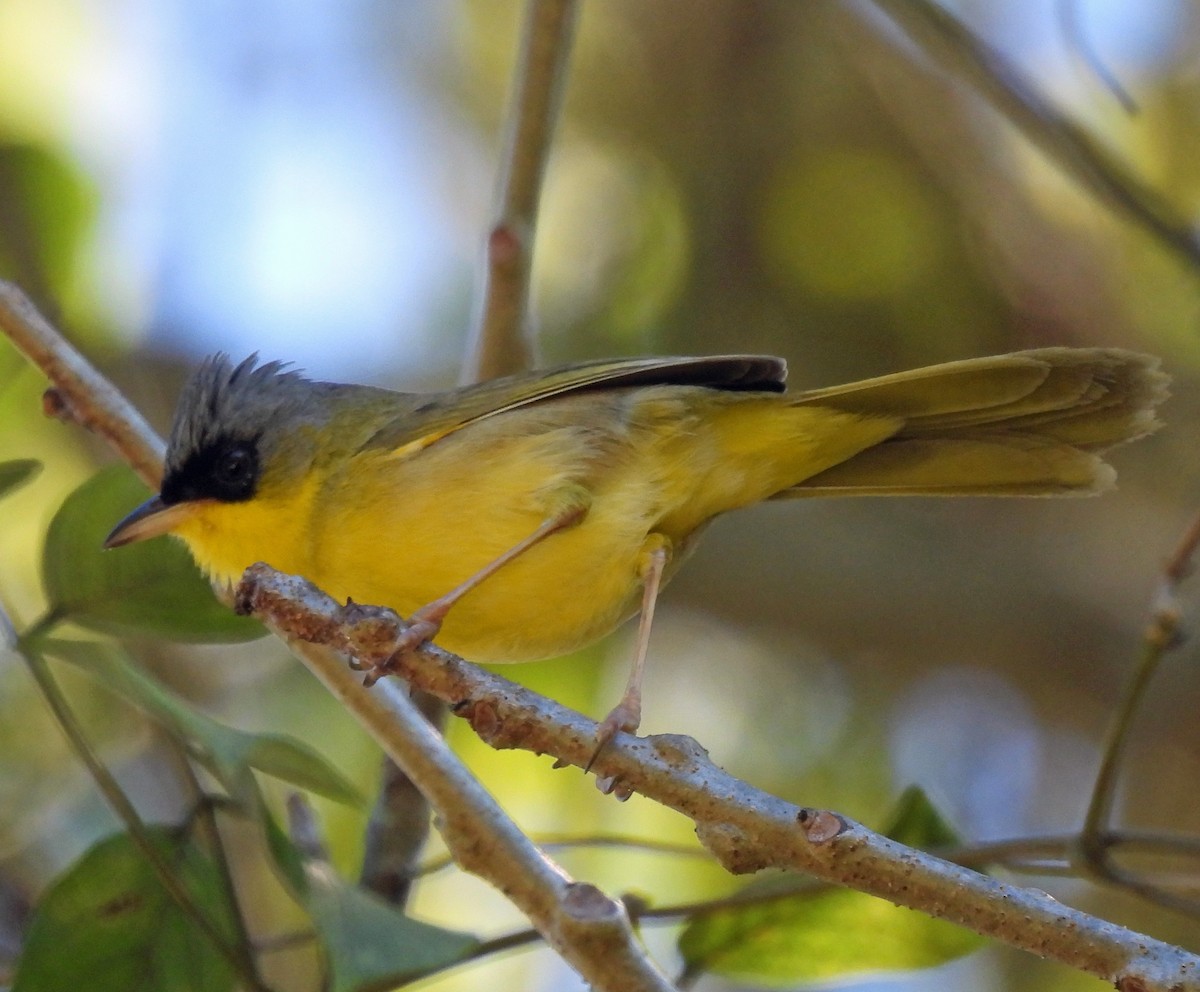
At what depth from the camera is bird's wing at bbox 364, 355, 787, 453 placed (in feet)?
10.8

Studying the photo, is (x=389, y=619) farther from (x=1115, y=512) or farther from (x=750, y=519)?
(x=1115, y=512)

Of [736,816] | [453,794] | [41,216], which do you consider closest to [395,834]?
[453,794]

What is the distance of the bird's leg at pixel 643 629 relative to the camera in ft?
8.78

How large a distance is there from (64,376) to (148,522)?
1.17 ft

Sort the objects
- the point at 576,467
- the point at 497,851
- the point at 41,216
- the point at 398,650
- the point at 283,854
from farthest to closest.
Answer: the point at 41,216
the point at 576,467
the point at 283,854
the point at 497,851
the point at 398,650

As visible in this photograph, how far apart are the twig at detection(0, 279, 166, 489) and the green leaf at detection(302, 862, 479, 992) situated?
107 cm

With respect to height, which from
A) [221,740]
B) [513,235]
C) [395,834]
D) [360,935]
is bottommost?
[395,834]

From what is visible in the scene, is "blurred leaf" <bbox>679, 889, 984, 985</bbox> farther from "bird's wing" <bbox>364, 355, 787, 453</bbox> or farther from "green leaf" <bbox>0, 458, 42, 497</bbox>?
"green leaf" <bbox>0, 458, 42, 497</bbox>

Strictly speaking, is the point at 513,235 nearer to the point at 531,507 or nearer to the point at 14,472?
A: the point at 531,507

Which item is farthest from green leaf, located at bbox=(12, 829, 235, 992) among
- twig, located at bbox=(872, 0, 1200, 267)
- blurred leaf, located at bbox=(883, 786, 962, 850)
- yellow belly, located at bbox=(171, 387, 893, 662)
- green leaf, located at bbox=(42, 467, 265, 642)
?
twig, located at bbox=(872, 0, 1200, 267)

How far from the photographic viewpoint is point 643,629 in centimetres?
312

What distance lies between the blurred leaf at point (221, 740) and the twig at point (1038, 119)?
280 cm

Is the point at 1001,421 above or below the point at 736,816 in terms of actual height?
above

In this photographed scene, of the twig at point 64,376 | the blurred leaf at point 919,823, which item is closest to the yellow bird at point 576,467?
the twig at point 64,376
